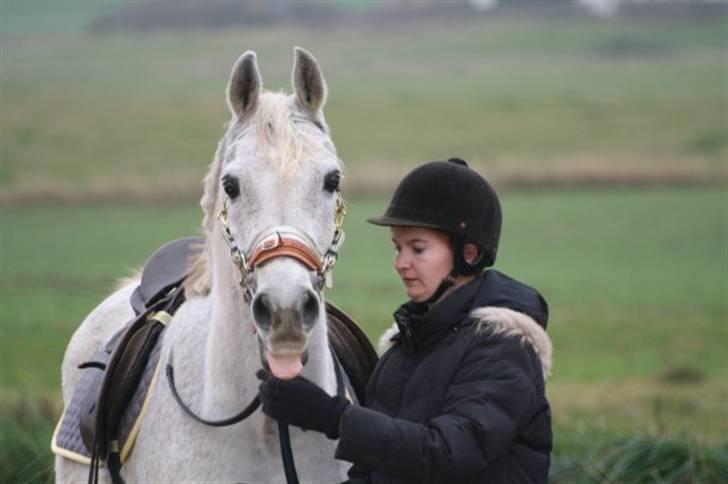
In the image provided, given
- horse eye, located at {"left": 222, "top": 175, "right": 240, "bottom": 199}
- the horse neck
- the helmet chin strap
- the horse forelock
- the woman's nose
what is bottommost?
the horse neck

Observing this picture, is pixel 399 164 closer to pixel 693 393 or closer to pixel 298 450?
pixel 693 393

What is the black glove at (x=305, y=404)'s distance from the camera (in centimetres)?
454

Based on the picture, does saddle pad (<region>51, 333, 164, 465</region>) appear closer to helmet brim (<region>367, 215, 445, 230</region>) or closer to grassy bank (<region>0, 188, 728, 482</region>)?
helmet brim (<region>367, 215, 445, 230</region>)

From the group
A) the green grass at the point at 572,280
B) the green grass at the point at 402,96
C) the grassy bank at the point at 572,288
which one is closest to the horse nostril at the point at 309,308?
the grassy bank at the point at 572,288

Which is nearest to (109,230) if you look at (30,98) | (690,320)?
(690,320)

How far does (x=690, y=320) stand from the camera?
25.6 m

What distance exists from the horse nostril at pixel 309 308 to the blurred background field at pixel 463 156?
13.2 feet

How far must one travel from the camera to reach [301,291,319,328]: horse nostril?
4.33m

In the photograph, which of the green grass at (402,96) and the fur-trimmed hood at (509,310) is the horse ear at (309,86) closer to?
the fur-trimmed hood at (509,310)

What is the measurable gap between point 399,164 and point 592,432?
110ft

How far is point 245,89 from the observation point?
5.04 m

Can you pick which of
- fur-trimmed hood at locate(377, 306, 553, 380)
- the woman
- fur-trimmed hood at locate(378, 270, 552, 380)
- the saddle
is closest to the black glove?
the woman

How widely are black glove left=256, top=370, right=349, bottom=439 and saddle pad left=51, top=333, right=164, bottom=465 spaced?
1.11 metres

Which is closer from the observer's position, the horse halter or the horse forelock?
the horse halter
